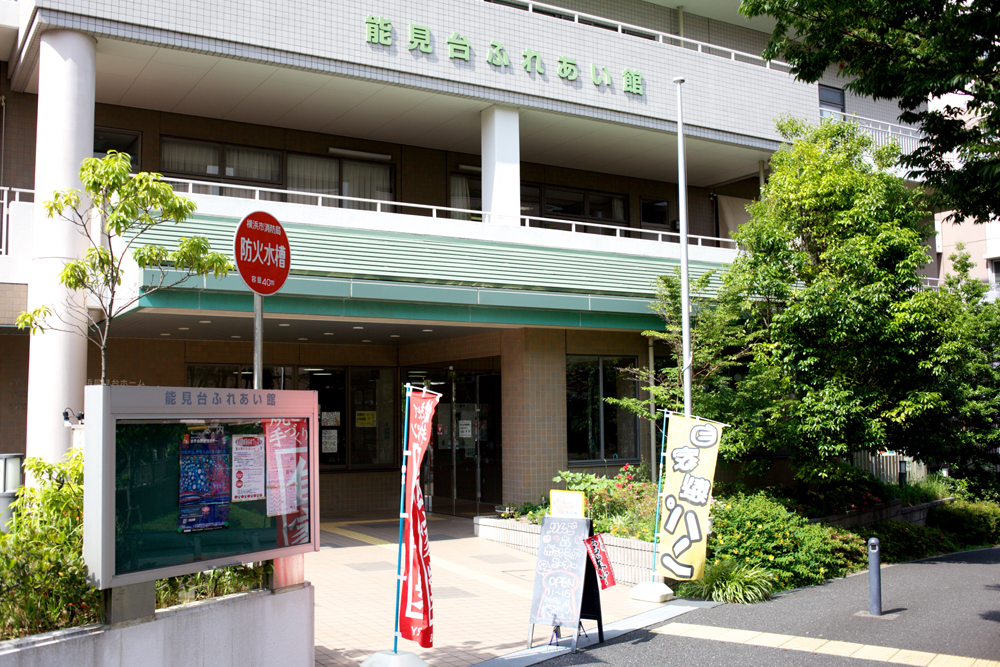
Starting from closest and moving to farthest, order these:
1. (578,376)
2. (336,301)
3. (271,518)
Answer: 1. (271,518)
2. (336,301)
3. (578,376)

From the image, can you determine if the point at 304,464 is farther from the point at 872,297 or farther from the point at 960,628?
the point at 872,297

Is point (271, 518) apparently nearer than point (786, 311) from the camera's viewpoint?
Yes

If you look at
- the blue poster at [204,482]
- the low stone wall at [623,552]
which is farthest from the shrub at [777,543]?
the blue poster at [204,482]

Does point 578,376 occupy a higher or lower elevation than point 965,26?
lower

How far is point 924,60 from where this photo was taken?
9.10 m

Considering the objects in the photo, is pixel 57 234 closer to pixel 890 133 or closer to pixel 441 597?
pixel 441 597

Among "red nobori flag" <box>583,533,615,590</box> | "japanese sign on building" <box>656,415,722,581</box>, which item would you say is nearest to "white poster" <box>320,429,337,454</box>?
"japanese sign on building" <box>656,415,722,581</box>

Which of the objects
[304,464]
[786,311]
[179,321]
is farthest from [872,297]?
[179,321]

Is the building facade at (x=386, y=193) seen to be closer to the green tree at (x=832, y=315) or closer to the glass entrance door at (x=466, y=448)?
the glass entrance door at (x=466, y=448)

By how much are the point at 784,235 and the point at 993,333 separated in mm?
8742

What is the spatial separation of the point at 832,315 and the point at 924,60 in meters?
5.44

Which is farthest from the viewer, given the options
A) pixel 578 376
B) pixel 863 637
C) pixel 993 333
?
pixel 993 333

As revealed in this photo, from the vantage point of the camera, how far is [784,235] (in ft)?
47.9

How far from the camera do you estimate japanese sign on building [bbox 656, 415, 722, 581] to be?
10.9 m
